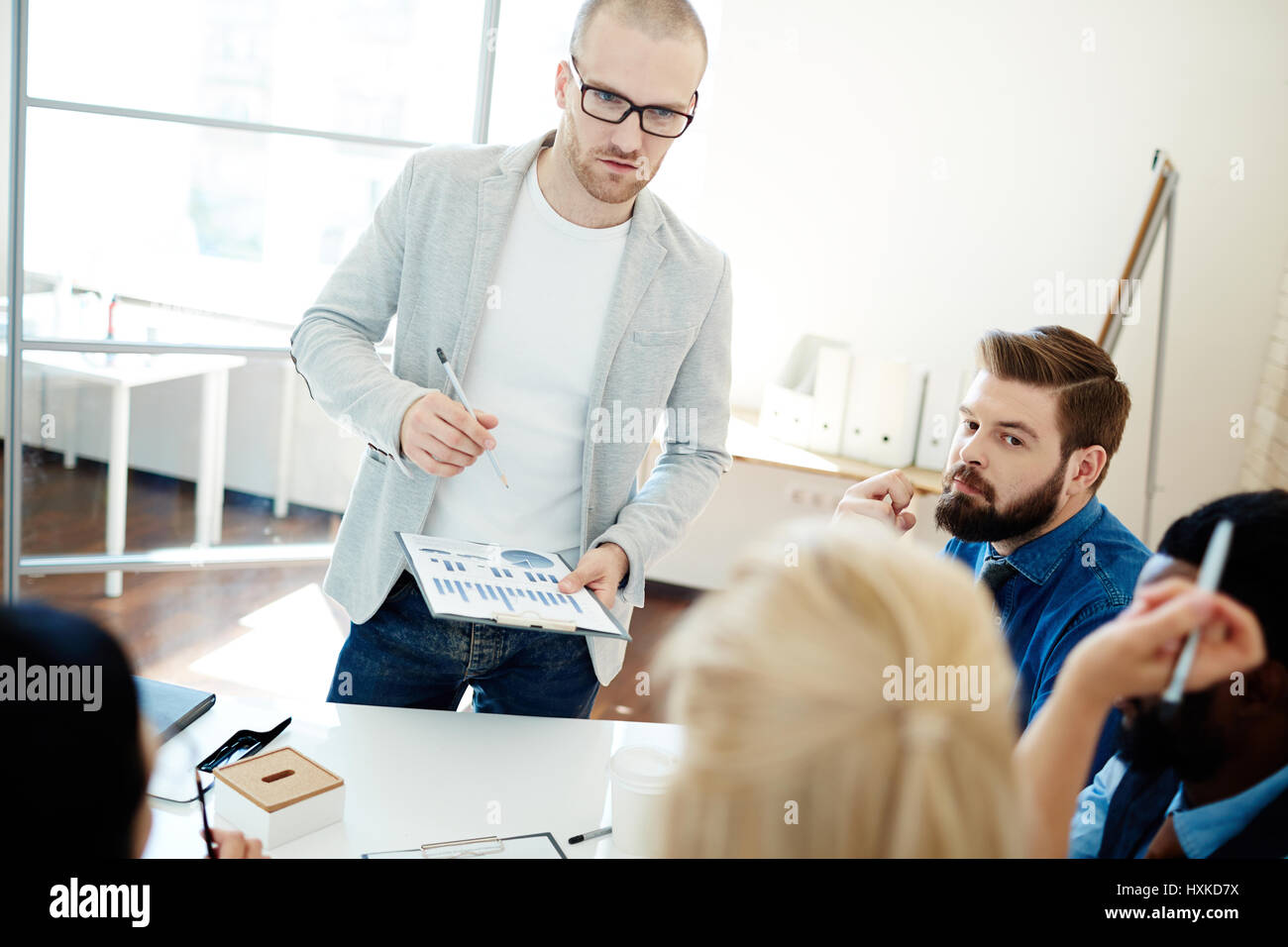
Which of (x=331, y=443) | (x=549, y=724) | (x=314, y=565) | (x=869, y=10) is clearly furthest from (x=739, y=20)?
(x=549, y=724)

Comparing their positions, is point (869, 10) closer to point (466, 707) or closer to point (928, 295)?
point (928, 295)

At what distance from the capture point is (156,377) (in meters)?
3.01

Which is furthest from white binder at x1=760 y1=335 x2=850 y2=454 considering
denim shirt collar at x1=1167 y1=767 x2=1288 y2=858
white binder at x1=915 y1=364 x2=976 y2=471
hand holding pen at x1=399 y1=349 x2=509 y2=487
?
denim shirt collar at x1=1167 y1=767 x2=1288 y2=858

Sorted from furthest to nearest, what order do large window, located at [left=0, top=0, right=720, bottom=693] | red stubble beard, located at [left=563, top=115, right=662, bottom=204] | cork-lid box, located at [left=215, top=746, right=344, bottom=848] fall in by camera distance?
large window, located at [left=0, top=0, right=720, bottom=693], red stubble beard, located at [left=563, top=115, right=662, bottom=204], cork-lid box, located at [left=215, top=746, right=344, bottom=848]

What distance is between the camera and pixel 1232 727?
85cm

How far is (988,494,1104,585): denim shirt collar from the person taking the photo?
150 centimetres

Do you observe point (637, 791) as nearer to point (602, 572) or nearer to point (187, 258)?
point (602, 572)

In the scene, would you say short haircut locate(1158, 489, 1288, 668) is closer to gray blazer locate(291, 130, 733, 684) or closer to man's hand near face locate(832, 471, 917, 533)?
man's hand near face locate(832, 471, 917, 533)

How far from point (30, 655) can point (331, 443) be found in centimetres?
316

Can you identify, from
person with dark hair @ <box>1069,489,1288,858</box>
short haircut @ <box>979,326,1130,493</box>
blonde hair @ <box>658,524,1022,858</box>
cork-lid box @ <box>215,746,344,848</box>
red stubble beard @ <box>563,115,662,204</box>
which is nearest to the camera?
blonde hair @ <box>658,524,1022,858</box>

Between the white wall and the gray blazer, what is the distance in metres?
2.28

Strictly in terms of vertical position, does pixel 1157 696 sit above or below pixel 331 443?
above

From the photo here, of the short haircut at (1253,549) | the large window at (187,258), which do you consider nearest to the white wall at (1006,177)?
the large window at (187,258)

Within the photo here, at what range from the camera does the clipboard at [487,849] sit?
107cm
